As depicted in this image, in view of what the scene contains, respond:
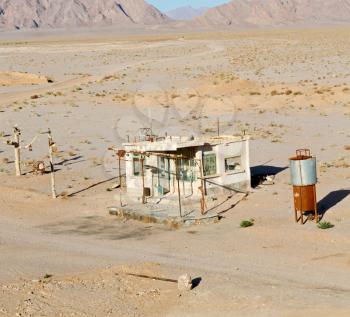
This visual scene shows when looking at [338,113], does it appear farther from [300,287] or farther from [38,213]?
[300,287]

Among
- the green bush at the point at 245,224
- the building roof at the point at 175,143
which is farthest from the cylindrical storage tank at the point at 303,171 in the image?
the building roof at the point at 175,143

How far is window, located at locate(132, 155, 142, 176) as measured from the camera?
29491mm

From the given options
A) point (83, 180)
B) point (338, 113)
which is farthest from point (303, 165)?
point (338, 113)

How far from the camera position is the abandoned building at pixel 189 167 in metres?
28.0

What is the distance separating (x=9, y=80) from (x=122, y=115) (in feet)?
98.0

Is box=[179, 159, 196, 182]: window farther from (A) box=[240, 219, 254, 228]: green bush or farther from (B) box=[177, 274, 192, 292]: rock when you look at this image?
(B) box=[177, 274, 192, 292]: rock

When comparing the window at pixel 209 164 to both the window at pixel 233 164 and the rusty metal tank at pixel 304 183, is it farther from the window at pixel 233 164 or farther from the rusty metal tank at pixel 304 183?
the rusty metal tank at pixel 304 183

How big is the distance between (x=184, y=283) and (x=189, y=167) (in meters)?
10.9

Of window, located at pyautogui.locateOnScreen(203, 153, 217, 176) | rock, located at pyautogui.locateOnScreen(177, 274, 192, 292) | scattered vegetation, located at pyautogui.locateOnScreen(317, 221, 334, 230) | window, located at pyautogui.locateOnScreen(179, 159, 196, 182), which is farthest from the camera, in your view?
window, located at pyautogui.locateOnScreen(179, 159, 196, 182)

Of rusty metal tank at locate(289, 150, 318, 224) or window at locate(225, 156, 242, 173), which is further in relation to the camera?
window at locate(225, 156, 242, 173)

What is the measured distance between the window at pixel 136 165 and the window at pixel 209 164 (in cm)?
294

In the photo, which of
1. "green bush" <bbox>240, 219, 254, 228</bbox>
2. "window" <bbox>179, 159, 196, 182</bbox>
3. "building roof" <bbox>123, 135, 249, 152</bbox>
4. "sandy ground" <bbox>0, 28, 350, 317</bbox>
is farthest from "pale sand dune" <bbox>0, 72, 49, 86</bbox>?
"green bush" <bbox>240, 219, 254, 228</bbox>

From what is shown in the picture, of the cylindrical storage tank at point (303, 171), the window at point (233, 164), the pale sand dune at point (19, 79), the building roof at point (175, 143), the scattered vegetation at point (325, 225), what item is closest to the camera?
the scattered vegetation at point (325, 225)

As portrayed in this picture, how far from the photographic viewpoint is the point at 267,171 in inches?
1357
